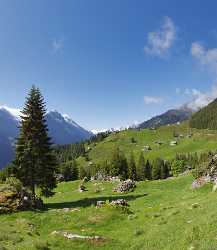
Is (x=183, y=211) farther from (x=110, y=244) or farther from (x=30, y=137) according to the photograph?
(x=30, y=137)

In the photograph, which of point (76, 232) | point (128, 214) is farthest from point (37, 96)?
point (76, 232)

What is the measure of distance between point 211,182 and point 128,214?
13.2 metres

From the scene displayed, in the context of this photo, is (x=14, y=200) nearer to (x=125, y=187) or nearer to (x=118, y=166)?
(x=125, y=187)

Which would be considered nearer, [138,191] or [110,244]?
[110,244]

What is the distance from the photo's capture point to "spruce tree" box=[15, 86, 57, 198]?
175ft

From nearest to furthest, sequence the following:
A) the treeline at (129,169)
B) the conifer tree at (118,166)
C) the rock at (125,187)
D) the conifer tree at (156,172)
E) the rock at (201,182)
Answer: the rock at (201,182)
the rock at (125,187)
the conifer tree at (118,166)
the treeline at (129,169)
the conifer tree at (156,172)

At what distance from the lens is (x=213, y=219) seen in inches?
898

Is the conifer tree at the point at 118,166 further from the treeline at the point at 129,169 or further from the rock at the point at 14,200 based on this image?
the rock at the point at 14,200

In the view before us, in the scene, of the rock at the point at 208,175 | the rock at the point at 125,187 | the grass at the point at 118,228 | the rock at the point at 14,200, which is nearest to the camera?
the grass at the point at 118,228

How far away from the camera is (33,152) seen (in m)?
53.1

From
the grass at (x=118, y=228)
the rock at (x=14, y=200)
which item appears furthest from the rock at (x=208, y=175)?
the rock at (x=14, y=200)

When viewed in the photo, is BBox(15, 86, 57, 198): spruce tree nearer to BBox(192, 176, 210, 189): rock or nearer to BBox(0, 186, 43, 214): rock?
BBox(0, 186, 43, 214): rock

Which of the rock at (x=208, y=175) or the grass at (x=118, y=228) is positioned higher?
the rock at (x=208, y=175)

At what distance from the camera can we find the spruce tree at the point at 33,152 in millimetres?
53406
